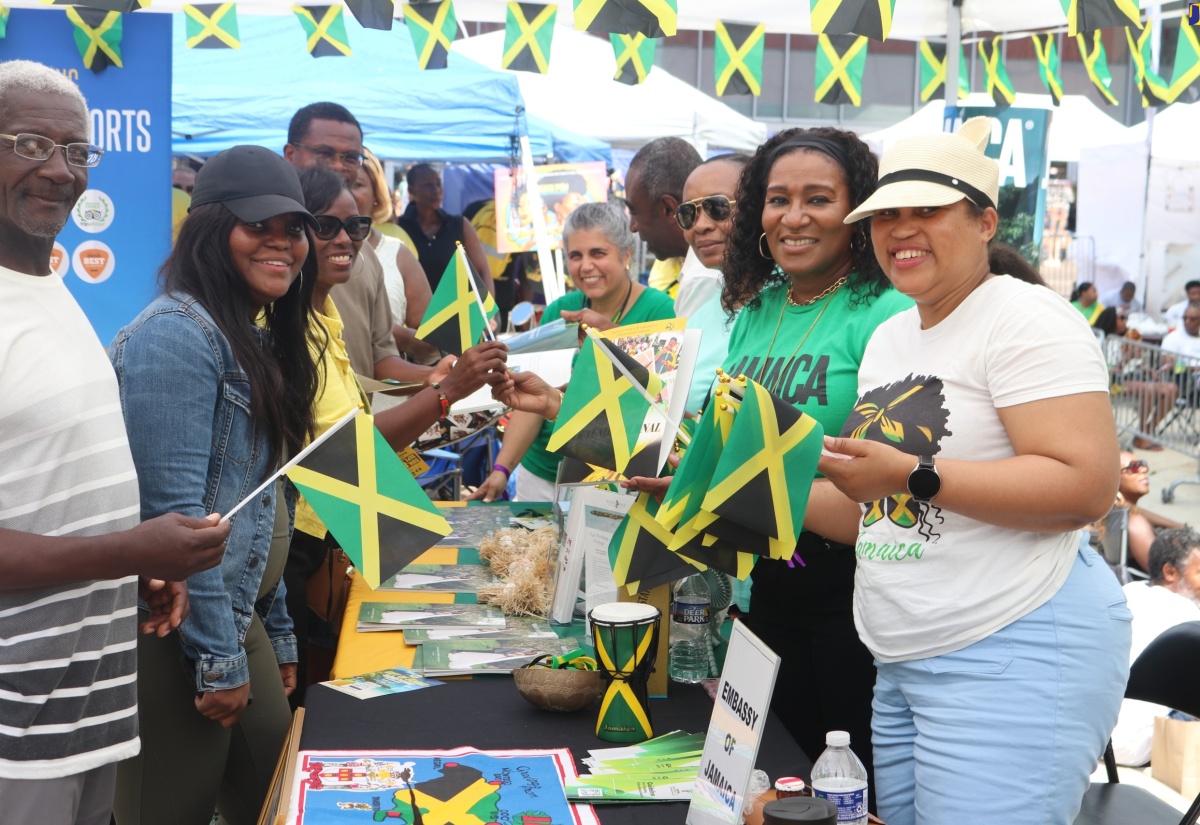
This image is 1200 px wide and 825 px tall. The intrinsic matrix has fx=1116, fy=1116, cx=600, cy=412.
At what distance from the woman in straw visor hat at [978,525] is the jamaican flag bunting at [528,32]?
442 cm

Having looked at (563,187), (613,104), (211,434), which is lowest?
(211,434)

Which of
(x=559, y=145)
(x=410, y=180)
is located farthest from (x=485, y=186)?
(x=410, y=180)

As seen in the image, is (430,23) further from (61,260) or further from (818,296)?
(818,296)

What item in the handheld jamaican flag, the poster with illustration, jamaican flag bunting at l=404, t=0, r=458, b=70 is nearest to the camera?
the handheld jamaican flag

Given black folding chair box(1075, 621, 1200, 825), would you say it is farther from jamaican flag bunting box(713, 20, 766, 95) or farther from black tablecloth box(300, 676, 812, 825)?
jamaican flag bunting box(713, 20, 766, 95)

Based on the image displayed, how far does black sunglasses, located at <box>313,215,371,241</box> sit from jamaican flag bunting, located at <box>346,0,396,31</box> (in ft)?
4.95

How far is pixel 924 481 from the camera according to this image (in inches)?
65.3

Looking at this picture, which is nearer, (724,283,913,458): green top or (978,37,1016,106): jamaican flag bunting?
(724,283,913,458): green top

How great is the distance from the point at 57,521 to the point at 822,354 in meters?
1.47

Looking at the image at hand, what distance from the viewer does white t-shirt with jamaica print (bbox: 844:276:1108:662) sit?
167cm

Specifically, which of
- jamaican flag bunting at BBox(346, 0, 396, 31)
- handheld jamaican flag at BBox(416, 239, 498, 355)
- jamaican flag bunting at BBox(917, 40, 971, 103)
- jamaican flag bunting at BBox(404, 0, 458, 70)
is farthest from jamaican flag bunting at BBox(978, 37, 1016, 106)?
handheld jamaican flag at BBox(416, 239, 498, 355)

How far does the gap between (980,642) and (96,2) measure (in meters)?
3.97

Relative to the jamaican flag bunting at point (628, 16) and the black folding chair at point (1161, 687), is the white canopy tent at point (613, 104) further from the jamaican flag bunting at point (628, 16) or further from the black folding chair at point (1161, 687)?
the black folding chair at point (1161, 687)

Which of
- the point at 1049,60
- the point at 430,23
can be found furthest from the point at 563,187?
the point at 1049,60
